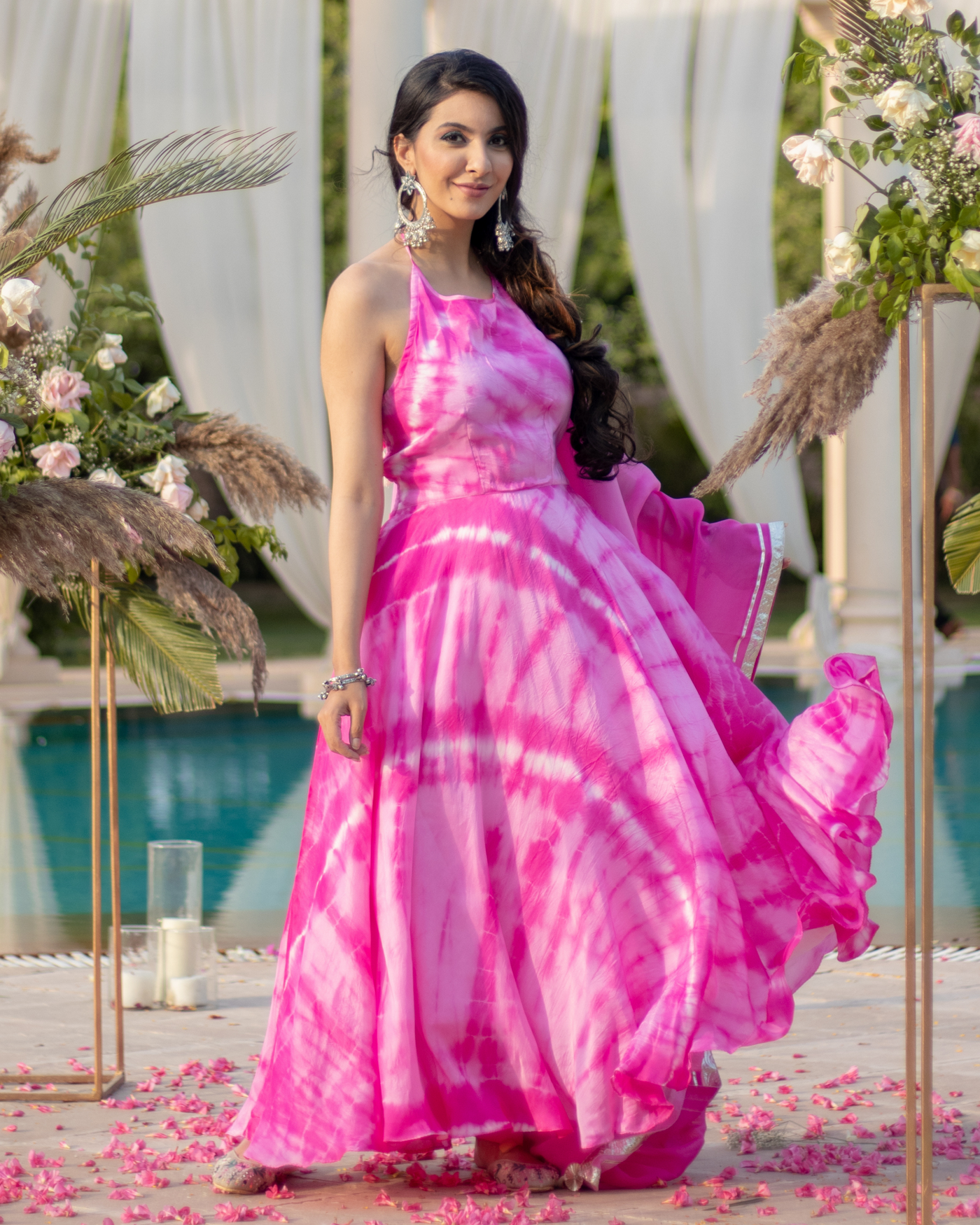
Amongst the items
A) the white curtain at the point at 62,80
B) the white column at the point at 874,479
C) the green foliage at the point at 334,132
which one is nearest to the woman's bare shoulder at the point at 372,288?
the white curtain at the point at 62,80

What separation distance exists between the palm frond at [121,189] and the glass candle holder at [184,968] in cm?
166

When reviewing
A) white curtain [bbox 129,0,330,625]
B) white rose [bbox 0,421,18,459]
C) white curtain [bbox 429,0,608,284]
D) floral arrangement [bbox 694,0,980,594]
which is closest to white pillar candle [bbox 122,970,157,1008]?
white rose [bbox 0,421,18,459]

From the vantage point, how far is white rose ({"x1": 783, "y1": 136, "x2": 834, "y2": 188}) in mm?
2141

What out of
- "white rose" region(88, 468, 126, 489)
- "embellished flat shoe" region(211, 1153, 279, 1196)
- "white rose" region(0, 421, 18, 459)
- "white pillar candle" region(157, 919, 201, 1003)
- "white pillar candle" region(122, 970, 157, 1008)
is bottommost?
"white pillar candle" region(122, 970, 157, 1008)

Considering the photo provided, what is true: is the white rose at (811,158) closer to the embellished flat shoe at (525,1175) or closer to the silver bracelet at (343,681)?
the silver bracelet at (343,681)

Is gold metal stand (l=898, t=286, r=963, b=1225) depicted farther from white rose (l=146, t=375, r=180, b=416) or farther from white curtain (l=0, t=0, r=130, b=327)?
white curtain (l=0, t=0, r=130, b=327)

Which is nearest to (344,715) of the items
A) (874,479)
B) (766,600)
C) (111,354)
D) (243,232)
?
(766,600)

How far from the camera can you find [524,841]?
2.41 meters

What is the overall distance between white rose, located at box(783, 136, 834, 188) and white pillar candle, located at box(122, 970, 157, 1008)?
2.48 meters

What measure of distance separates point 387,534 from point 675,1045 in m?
0.86

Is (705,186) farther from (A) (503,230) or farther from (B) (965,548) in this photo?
(B) (965,548)

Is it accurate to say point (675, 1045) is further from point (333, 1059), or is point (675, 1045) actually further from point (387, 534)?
point (387, 534)

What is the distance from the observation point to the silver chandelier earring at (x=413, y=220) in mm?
2562

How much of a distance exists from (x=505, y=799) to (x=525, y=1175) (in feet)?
1.79
